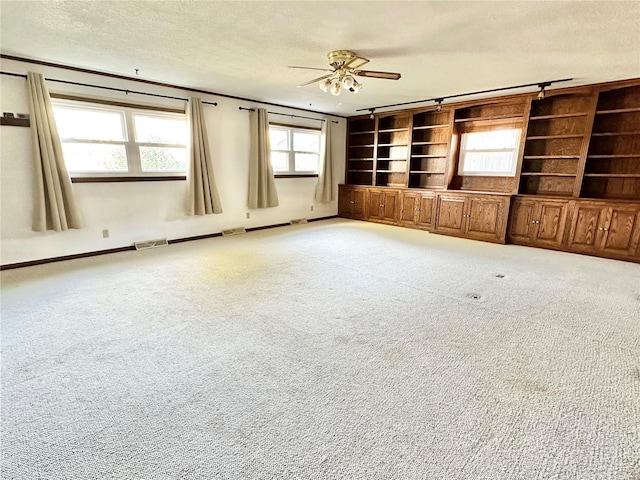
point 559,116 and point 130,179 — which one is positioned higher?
point 559,116

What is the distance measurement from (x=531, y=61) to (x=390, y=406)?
3813 mm

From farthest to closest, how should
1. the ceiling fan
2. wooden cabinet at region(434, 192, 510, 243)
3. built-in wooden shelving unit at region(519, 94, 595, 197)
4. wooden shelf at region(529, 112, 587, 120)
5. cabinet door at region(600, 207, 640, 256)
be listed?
wooden cabinet at region(434, 192, 510, 243) → built-in wooden shelving unit at region(519, 94, 595, 197) → wooden shelf at region(529, 112, 587, 120) → cabinet door at region(600, 207, 640, 256) → the ceiling fan

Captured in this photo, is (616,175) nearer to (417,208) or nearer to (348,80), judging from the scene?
(417,208)

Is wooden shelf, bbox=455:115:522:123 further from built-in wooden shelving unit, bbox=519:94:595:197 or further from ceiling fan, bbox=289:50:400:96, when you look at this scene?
ceiling fan, bbox=289:50:400:96

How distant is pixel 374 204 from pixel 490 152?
2467 millimetres

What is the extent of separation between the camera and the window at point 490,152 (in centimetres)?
550

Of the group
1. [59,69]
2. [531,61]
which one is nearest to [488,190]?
[531,61]

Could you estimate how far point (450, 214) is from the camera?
594 cm

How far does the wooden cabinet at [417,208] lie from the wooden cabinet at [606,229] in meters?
2.24

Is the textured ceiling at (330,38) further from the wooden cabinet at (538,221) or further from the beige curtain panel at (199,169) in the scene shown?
the wooden cabinet at (538,221)

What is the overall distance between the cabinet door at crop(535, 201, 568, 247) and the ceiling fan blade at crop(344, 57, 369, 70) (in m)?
3.66

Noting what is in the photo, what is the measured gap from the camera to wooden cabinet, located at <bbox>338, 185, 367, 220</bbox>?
7406mm

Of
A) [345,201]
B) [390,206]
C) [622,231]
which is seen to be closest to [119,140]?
[345,201]

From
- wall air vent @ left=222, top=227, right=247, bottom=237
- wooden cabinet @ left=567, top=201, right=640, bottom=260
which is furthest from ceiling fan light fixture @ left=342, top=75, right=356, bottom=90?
wooden cabinet @ left=567, top=201, right=640, bottom=260
